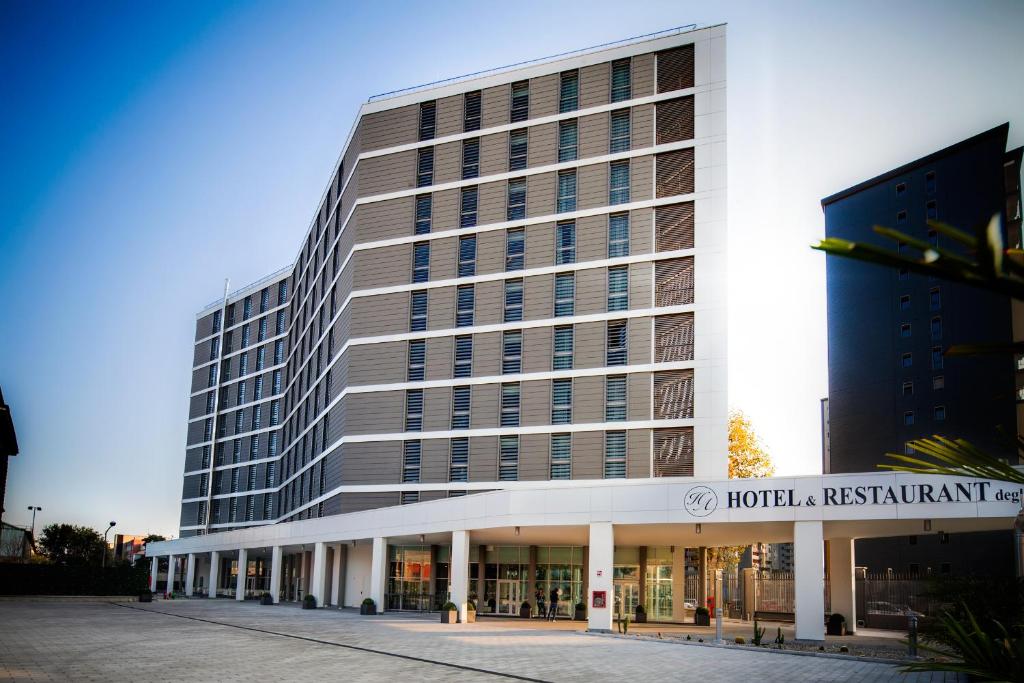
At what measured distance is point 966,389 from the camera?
6394cm

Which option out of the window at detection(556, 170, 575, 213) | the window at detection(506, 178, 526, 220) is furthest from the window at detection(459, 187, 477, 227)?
the window at detection(556, 170, 575, 213)

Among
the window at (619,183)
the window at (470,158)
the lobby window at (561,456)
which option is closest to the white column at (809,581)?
the lobby window at (561,456)

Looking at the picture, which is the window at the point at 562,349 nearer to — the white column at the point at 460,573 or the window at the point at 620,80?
the window at the point at 620,80

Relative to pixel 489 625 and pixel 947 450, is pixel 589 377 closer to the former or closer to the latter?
pixel 489 625

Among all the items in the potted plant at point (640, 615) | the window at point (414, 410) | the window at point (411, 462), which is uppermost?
the window at point (414, 410)

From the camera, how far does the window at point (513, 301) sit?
182 ft

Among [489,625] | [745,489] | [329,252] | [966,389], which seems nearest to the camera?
[745,489]

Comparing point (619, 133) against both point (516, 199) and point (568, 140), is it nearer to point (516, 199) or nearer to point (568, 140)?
point (568, 140)

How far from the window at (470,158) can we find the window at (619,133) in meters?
8.33

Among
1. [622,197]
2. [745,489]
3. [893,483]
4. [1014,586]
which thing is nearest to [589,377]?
[622,197]

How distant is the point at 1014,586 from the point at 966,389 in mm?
50222

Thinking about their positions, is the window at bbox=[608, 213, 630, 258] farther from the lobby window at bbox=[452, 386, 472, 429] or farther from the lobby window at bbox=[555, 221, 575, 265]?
the lobby window at bbox=[452, 386, 472, 429]

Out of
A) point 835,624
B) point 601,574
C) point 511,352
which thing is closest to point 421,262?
Result: point 511,352

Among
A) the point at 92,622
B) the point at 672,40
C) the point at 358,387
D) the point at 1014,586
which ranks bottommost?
the point at 92,622
